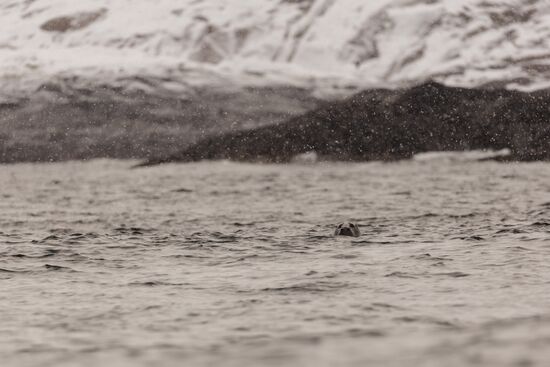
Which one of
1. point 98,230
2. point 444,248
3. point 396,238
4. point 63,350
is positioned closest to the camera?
point 63,350

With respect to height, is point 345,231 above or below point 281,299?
below

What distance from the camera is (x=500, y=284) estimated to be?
1598 centimetres

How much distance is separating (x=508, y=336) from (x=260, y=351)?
6.01 ft

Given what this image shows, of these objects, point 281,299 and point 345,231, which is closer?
point 281,299

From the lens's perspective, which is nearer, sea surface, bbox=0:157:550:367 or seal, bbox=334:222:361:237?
sea surface, bbox=0:157:550:367

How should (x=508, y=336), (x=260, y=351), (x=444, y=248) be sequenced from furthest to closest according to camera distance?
(x=444, y=248)
(x=260, y=351)
(x=508, y=336)

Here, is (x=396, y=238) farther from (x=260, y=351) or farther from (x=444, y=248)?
(x=260, y=351)

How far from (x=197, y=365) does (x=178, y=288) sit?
896 cm

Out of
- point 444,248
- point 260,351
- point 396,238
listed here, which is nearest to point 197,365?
point 260,351

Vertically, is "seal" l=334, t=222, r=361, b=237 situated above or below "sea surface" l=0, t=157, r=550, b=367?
below

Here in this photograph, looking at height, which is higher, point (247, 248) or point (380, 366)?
point (380, 366)

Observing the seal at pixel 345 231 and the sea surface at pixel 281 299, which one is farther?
the seal at pixel 345 231

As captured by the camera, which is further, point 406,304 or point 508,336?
point 406,304

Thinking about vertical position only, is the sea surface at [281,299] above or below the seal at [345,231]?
above
